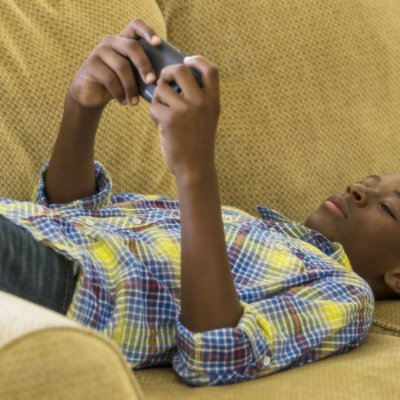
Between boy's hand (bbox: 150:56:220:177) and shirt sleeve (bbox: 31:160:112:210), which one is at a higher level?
boy's hand (bbox: 150:56:220:177)

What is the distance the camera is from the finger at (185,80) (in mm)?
933

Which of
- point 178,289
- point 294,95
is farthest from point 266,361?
point 294,95

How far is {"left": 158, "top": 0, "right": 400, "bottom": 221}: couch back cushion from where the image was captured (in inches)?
62.4

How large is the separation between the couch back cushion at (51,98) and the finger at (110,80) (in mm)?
207

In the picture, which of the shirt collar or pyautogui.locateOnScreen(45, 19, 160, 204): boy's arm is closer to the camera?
pyautogui.locateOnScreen(45, 19, 160, 204): boy's arm

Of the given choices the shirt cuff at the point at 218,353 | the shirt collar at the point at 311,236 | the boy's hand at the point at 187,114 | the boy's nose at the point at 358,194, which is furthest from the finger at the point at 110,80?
the boy's nose at the point at 358,194

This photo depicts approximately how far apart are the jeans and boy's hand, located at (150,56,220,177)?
20 cm

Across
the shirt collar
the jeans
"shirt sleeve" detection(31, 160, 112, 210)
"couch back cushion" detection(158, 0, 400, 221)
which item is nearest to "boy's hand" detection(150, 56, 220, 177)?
the jeans

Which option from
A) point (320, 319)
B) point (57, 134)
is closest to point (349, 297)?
point (320, 319)

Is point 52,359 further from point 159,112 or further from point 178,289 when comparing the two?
point 178,289

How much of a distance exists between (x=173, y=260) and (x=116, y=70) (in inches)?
10.6

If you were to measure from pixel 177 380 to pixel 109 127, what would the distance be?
19.5 inches

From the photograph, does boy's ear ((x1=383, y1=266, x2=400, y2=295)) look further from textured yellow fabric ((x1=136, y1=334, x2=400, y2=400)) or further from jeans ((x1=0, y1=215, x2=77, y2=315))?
jeans ((x1=0, y1=215, x2=77, y2=315))

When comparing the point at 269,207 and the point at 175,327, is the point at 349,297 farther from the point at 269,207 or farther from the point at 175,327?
the point at 269,207
